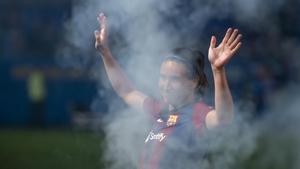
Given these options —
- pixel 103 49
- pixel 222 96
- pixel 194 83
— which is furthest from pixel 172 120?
pixel 103 49

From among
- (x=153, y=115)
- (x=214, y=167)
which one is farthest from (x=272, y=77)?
(x=153, y=115)

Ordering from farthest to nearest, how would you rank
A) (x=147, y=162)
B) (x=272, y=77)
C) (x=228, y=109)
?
(x=272, y=77), (x=147, y=162), (x=228, y=109)

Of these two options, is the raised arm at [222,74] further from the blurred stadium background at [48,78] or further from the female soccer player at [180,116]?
the blurred stadium background at [48,78]

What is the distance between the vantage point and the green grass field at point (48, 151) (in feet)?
39.6

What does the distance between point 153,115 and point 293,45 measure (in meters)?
11.4

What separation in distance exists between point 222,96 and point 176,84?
1.65 ft

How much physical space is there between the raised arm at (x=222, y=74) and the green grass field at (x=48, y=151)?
4.99 m

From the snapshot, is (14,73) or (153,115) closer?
(153,115)

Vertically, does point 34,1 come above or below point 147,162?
above

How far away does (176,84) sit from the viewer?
5574 millimetres

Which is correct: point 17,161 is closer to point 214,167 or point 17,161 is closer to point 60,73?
point 214,167

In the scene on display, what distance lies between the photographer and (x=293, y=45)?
16891 mm

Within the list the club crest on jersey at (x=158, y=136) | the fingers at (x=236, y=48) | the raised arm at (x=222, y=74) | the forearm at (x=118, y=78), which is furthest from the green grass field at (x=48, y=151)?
the fingers at (x=236, y=48)

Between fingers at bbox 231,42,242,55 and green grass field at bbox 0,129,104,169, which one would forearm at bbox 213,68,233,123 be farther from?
green grass field at bbox 0,129,104,169
